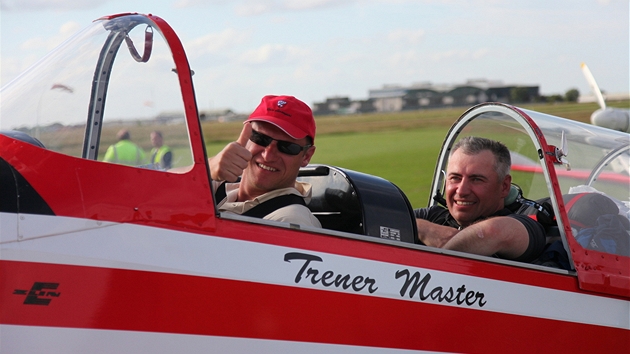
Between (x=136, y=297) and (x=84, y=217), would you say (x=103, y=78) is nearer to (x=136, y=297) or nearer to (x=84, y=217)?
(x=84, y=217)

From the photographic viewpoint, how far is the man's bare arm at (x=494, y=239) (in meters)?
3.04

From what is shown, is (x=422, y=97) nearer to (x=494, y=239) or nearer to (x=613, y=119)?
(x=613, y=119)

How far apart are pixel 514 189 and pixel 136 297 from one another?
257 centimetres

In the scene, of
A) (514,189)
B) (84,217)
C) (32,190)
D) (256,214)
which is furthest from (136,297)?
(514,189)

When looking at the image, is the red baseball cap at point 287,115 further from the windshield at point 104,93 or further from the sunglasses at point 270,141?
the windshield at point 104,93

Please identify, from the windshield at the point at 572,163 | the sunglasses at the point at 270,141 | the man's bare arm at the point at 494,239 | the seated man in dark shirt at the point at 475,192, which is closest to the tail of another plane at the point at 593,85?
the windshield at the point at 572,163

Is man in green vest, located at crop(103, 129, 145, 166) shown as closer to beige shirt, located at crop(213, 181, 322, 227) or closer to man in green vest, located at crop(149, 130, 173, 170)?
man in green vest, located at crop(149, 130, 173, 170)

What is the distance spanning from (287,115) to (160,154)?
0.84m

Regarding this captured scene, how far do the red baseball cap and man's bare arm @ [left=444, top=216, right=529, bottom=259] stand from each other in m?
0.93

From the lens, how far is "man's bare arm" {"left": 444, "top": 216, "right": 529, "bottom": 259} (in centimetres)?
304

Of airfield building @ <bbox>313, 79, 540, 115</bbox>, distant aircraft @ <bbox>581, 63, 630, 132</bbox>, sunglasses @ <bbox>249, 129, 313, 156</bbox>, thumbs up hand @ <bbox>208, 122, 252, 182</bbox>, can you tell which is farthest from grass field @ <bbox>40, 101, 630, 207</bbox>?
airfield building @ <bbox>313, 79, 540, 115</bbox>

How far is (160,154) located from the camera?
7.90 ft

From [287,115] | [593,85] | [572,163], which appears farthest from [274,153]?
[593,85]

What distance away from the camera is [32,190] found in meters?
2.12
